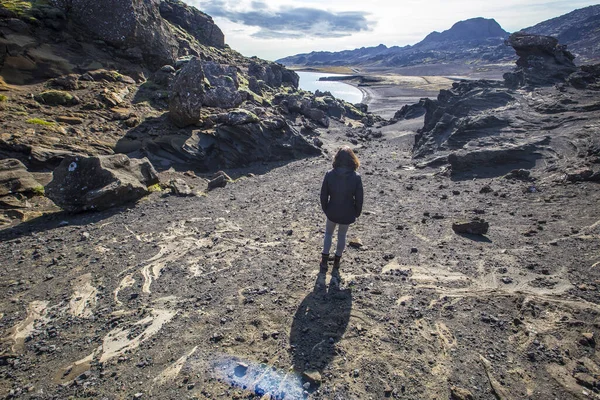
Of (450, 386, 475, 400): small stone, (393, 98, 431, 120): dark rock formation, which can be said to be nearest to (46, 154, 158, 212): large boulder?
(450, 386, 475, 400): small stone

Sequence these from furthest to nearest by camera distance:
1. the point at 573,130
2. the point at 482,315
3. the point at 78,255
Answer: the point at 573,130
the point at 78,255
the point at 482,315

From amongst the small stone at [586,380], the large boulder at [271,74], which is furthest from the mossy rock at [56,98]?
the large boulder at [271,74]

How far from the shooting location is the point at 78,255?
8484 millimetres

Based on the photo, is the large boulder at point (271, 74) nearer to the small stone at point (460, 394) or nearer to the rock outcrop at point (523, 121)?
the rock outcrop at point (523, 121)

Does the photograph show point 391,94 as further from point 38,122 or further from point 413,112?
point 38,122

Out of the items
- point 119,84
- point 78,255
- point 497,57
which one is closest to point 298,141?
point 119,84

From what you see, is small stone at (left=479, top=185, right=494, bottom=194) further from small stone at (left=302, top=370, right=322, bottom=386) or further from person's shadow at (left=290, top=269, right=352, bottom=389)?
small stone at (left=302, top=370, right=322, bottom=386)

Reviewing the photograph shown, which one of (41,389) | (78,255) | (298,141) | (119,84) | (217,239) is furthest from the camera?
(298,141)

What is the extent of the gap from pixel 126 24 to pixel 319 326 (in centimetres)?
2764

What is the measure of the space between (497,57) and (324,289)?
777ft

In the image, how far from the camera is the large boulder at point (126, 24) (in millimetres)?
22516

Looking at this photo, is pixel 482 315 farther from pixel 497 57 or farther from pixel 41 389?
pixel 497 57

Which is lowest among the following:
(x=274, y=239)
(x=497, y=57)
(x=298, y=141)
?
(x=274, y=239)

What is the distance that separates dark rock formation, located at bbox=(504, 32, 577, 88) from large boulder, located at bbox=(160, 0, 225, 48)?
53.4 meters
